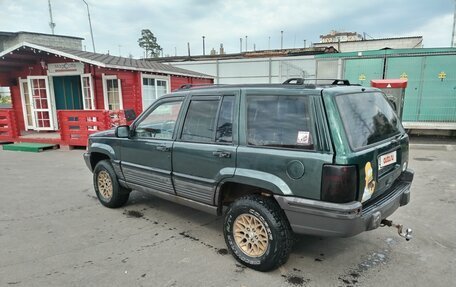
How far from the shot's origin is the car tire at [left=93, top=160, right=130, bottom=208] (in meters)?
4.62

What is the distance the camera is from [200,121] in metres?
3.52

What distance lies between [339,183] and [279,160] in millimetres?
539

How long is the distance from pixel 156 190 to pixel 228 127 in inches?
57.0

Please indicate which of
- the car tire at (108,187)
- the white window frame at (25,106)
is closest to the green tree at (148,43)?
the white window frame at (25,106)

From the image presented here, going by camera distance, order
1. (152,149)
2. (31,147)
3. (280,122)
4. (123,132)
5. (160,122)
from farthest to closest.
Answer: (31,147)
(123,132)
(160,122)
(152,149)
(280,122)

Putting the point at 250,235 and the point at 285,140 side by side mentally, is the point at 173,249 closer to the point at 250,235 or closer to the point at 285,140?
the point at 250,235

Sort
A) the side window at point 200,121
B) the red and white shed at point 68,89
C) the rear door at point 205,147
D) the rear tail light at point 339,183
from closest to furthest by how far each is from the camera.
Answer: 1. the rear tail light at point 339,183
2. the rear door at point 205,147
3. the side window at point 200,121
4. the red and white shed at point 68,89

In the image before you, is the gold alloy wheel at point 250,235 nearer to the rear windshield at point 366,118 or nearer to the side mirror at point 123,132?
the rear windshield at point 366,118

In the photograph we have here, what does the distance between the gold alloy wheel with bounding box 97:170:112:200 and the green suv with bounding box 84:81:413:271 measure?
3.66 feet

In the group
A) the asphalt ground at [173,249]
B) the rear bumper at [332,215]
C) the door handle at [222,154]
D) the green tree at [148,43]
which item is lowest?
the asphalt ground at [173,249]

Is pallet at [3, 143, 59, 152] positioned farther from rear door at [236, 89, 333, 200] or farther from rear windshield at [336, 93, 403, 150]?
rear windshield at [336, 93, 403, 150]

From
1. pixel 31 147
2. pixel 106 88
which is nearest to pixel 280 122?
pixel 31 147

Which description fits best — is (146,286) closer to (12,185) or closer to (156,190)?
(156,190)

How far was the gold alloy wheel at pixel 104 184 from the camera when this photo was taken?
474 cm
